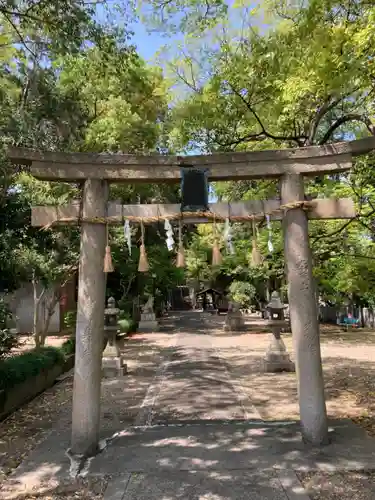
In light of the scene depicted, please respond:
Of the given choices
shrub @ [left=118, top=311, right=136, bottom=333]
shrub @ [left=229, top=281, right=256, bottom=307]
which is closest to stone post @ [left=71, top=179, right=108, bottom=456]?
shrub @ [left=118, top=311, right=136, bottom=333]

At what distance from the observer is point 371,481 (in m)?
4.17

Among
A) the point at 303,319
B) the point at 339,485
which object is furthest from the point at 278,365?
the point at 339,485

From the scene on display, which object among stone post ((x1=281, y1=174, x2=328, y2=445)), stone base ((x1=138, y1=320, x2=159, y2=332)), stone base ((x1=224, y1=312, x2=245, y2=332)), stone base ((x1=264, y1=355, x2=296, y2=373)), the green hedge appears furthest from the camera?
stone base ((x1=138, y1=320, x2=159, y2=332))

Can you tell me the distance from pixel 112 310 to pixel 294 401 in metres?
5.73

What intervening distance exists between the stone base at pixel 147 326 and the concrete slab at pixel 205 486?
2026cm

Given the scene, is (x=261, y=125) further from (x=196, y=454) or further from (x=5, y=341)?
(x=196, y=454)

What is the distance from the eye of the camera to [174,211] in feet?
17.9

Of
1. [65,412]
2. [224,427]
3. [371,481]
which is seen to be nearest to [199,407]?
[224,427]

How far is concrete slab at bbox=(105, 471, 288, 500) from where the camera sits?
3.96m

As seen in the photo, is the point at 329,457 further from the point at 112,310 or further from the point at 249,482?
the point at 112,310

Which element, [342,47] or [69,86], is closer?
[342,47]

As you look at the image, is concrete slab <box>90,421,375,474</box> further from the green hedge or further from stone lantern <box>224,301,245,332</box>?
stone lantern <box>224,301,245,332</box>

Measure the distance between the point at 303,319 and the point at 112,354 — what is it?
7.40 meters

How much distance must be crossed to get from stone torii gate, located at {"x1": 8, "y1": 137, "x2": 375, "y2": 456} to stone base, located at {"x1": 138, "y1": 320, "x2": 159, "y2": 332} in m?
19.5
